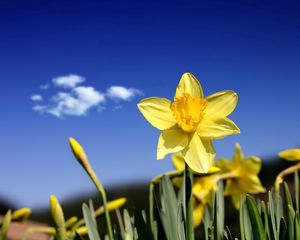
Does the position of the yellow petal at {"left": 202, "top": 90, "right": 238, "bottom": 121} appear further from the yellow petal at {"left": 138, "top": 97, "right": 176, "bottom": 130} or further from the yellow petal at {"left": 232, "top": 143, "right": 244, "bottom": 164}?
the yellow petal at {"left": 232, "top": 143, "right": 244, "bottom": 164}

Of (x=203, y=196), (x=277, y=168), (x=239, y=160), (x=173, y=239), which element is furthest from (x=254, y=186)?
(x=277, y=168)

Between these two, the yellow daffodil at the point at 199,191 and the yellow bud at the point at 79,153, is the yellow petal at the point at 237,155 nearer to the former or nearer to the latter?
the yellow daffodil at the point at 199,191

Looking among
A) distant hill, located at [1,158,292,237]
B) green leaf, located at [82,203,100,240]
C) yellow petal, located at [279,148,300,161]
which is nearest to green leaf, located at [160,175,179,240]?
green leaf, located at [82,203,100,240]

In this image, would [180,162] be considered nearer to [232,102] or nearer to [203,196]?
[203,196]

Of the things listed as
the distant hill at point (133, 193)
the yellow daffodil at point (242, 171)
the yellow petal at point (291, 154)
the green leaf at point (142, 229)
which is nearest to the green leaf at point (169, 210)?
the green leaf at point (142, 229)

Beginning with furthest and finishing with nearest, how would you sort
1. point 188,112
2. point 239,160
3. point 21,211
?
point 239,160, point 21,211, point 188,112

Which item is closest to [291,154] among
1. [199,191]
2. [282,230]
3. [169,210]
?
[282,230]
